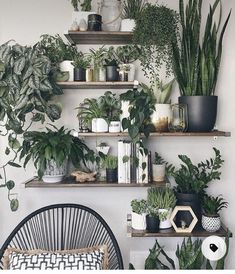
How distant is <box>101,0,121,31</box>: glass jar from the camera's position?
2084mm

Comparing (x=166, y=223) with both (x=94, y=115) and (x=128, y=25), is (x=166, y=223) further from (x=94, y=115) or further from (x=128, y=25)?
(x=128, y=25)

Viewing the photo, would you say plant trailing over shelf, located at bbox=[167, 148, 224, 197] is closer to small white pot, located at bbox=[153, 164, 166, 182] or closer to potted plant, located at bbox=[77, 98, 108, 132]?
small white pot, located at bbox=[153, 164, 166, 182]

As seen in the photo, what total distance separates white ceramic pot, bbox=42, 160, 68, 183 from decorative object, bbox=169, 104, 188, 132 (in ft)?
2.56

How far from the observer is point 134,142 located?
192cm

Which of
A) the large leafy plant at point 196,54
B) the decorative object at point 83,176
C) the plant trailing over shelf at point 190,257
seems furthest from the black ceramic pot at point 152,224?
the large leafy plant at point 196,54

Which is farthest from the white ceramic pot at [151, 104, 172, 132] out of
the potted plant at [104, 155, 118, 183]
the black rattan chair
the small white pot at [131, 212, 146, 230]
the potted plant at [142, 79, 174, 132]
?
the black rattan chair

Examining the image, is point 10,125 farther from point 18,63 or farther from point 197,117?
point 197,117

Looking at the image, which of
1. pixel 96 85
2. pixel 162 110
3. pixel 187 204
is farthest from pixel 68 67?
pixel 187 204

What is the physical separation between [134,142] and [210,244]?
0.74 m

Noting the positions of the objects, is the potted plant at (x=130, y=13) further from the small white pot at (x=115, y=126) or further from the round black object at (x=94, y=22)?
the small white pot at (x=115, y=126)

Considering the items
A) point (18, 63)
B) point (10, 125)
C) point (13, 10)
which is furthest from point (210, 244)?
point (13, 10)

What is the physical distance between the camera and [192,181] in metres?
2.04

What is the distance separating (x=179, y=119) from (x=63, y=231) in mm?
Result: 1111
